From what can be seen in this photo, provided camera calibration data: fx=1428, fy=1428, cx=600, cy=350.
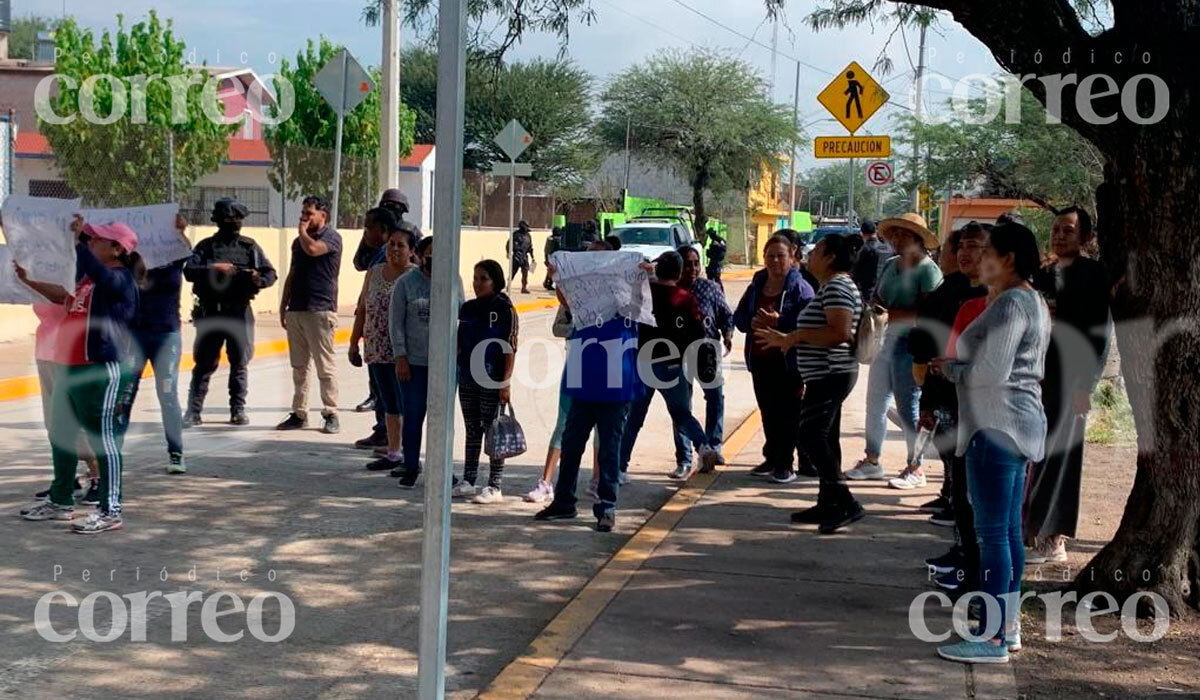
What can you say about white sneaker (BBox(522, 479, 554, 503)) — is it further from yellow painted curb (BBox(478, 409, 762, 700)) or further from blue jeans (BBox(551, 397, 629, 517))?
yellow painted curb (BBox(478, 409, 762, 700))

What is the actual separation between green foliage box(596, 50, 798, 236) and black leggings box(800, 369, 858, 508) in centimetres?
4626

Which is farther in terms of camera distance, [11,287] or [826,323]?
[826,323]

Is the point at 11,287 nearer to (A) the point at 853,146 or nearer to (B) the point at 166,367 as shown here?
(B) the point at 166,367

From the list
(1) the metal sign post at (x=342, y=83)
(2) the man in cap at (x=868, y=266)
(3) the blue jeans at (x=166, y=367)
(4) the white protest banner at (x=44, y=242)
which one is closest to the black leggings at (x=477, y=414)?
(3) the blue jeans at (x=166, y=367)

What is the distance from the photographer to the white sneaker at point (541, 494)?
915cm

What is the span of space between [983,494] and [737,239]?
183ft

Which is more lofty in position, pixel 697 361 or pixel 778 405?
pixel 697 361

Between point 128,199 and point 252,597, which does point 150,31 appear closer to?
point 128,199

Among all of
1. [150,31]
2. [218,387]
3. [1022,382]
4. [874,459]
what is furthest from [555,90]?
[1022,382]

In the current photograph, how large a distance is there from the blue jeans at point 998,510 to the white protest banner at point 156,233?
19.4 ft

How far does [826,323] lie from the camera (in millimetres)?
8383

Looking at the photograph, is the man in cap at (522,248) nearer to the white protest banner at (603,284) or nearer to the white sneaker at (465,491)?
the white sneaker at (465,491)

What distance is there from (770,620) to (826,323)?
97.3 inches

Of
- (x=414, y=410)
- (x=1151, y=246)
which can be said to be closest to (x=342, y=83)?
(x=414, y=410)
